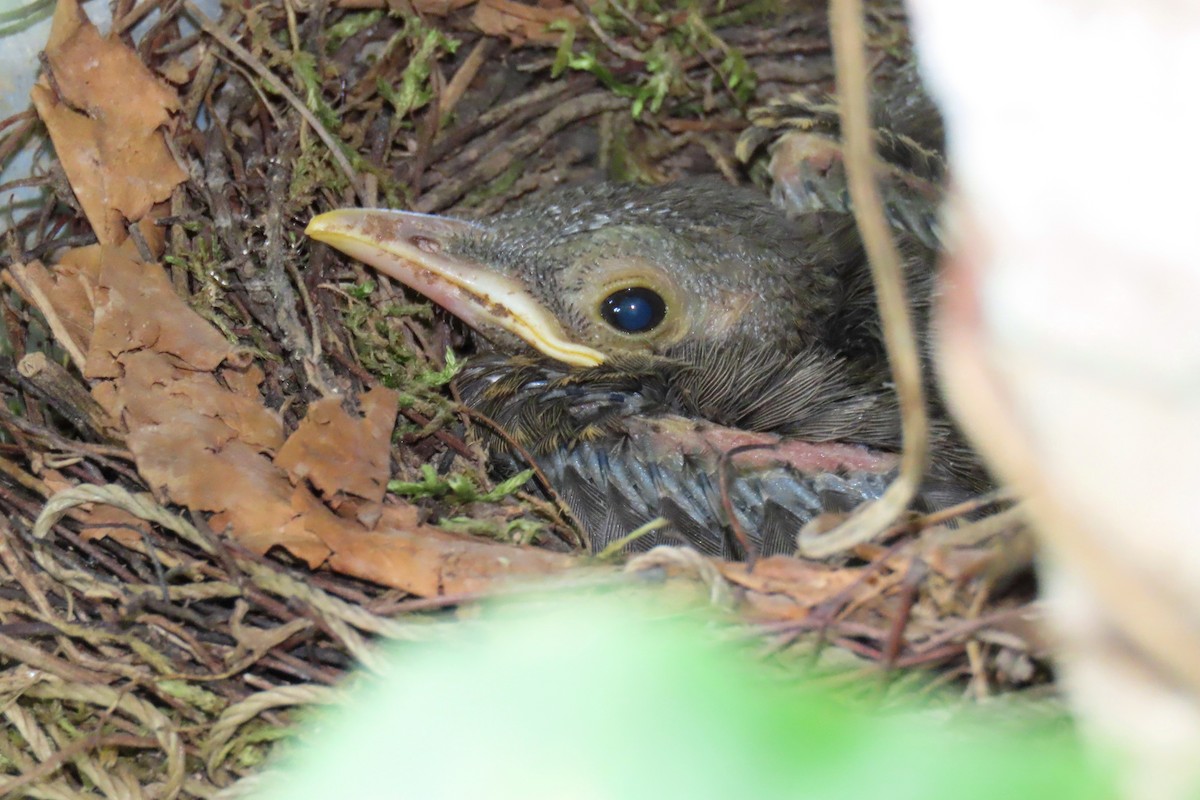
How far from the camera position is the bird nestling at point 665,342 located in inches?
74.4

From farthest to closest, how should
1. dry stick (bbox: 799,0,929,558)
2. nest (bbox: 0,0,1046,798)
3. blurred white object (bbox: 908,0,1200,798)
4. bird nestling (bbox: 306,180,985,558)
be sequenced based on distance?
bird nestling (bbox: 306,180,985,558) → nest (bbox: 0,0,1046,798) → dry stick (bbox: 799,0,929,558) → blurred white object (bbox: 908,0,1200,798)

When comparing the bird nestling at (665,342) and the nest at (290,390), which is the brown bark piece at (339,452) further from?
the bird nestling at (665,342)

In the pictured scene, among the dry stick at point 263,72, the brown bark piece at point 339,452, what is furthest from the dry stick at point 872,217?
the dry stick at point 263,72

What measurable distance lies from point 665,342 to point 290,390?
685mm

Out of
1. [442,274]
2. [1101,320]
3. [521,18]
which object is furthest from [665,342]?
[1101,320]

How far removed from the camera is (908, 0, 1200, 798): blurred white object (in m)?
0.77

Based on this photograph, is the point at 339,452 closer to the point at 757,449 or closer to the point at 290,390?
the point at 290,390

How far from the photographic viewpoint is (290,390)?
1919 millimetres

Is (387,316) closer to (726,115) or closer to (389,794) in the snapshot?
(726,115)

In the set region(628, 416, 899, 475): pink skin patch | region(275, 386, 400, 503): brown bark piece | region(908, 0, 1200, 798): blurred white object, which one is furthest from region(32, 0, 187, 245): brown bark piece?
region(908, 0, 1200, 798): blurred white object

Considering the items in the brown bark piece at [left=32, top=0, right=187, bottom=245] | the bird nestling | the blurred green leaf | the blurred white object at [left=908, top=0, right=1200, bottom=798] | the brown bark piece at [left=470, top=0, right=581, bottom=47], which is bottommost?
the blurred green leaf

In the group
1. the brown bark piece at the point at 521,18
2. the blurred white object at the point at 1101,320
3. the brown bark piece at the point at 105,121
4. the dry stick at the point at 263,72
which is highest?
the brown bark piece at the point at 521,18

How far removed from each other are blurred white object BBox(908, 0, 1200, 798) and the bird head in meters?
1.21

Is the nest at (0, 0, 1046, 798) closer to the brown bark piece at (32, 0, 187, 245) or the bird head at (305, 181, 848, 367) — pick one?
the brown bark piece at (32, 0, 187, 245)
